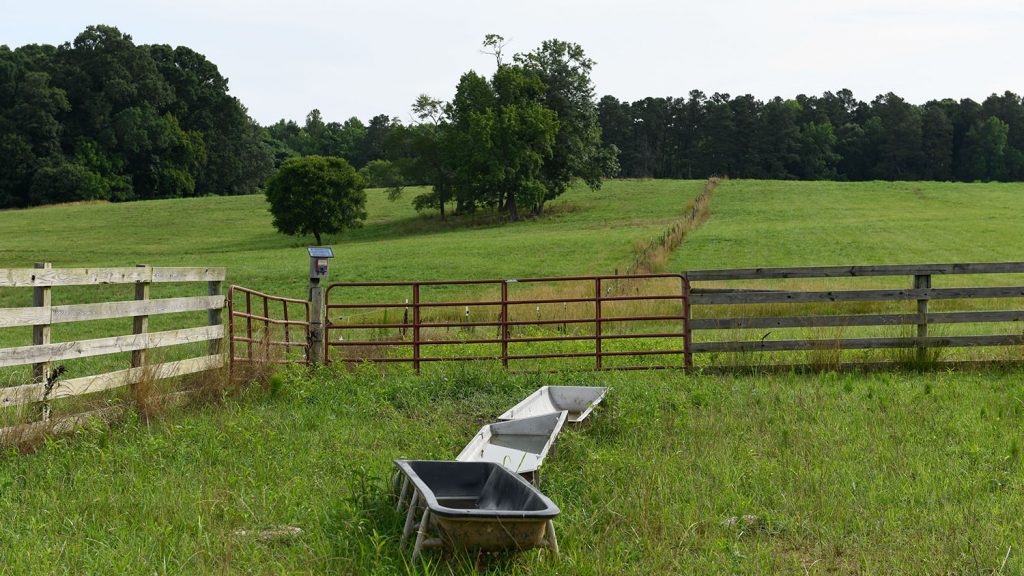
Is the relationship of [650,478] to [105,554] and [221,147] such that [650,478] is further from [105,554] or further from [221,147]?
[221,147]

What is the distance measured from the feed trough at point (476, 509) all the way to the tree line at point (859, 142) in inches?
4303

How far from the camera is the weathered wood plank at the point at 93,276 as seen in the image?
796 centimetres

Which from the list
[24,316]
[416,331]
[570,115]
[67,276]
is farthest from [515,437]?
[570,115]

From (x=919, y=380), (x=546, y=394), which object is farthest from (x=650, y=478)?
(x=919, y=380)

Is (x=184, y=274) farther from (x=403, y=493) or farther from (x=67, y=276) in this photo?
(x=403, y=493)

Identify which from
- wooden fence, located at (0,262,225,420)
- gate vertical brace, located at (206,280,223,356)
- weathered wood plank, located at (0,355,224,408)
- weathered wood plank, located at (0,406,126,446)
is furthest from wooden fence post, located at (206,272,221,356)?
weathered wood plank, located at (0,406,126,446)

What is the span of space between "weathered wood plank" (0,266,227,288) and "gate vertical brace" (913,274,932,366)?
9.16 meters

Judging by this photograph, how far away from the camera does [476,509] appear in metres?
5.00

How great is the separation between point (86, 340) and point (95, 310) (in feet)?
1.79

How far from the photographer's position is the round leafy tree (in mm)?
53750

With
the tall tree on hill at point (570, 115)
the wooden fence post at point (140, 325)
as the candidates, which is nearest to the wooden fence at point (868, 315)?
the wooden fence post at point (140, 325)

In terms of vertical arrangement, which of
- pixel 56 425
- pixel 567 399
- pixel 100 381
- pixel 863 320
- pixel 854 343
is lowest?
pixel 567 399

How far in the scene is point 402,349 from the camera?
15.2 m

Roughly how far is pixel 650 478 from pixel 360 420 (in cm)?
345
